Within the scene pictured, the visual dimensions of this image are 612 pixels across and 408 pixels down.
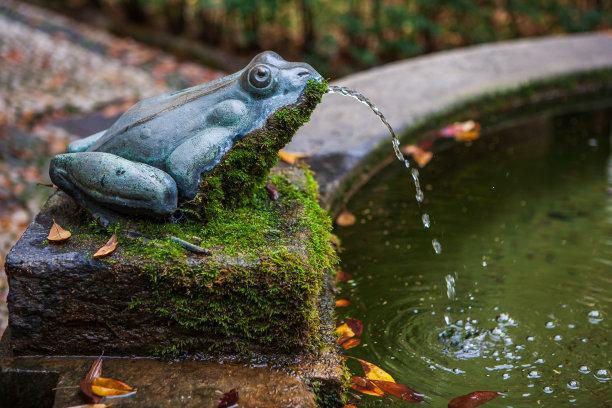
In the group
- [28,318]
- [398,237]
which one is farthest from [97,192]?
[398,237]

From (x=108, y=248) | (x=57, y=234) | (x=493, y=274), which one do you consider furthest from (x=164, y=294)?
(x=493, y=274)

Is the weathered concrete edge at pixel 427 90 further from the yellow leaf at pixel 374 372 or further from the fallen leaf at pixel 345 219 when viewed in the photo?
the yellow leaf at pixel 374 372

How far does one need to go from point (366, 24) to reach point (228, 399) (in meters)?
5.59

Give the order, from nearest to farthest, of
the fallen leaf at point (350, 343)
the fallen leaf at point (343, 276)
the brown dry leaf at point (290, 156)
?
the fallen leaf at point (350, 343)
the fallen leaf at point (343, 276)
the brown dry leaf at point (290, 156)

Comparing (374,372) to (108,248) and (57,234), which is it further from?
(57,234)

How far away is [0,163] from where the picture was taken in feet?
15.0

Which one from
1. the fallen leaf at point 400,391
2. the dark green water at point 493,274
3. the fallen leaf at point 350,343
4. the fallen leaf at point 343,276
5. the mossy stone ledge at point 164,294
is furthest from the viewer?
the fallen leaf at point 343,276

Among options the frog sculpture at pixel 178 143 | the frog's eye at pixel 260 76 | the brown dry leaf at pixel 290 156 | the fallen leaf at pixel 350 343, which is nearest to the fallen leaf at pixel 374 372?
the fallen leaf at pixel 350 343

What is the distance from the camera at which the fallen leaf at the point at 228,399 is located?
2115 mm

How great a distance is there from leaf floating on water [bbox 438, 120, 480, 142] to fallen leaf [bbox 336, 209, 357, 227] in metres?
1.41

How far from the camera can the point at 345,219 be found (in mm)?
3613

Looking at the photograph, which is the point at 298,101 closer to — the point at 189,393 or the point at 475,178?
the point at 189,393

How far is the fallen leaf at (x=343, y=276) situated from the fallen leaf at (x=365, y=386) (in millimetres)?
682

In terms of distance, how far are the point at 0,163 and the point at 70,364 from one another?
2.77 m
